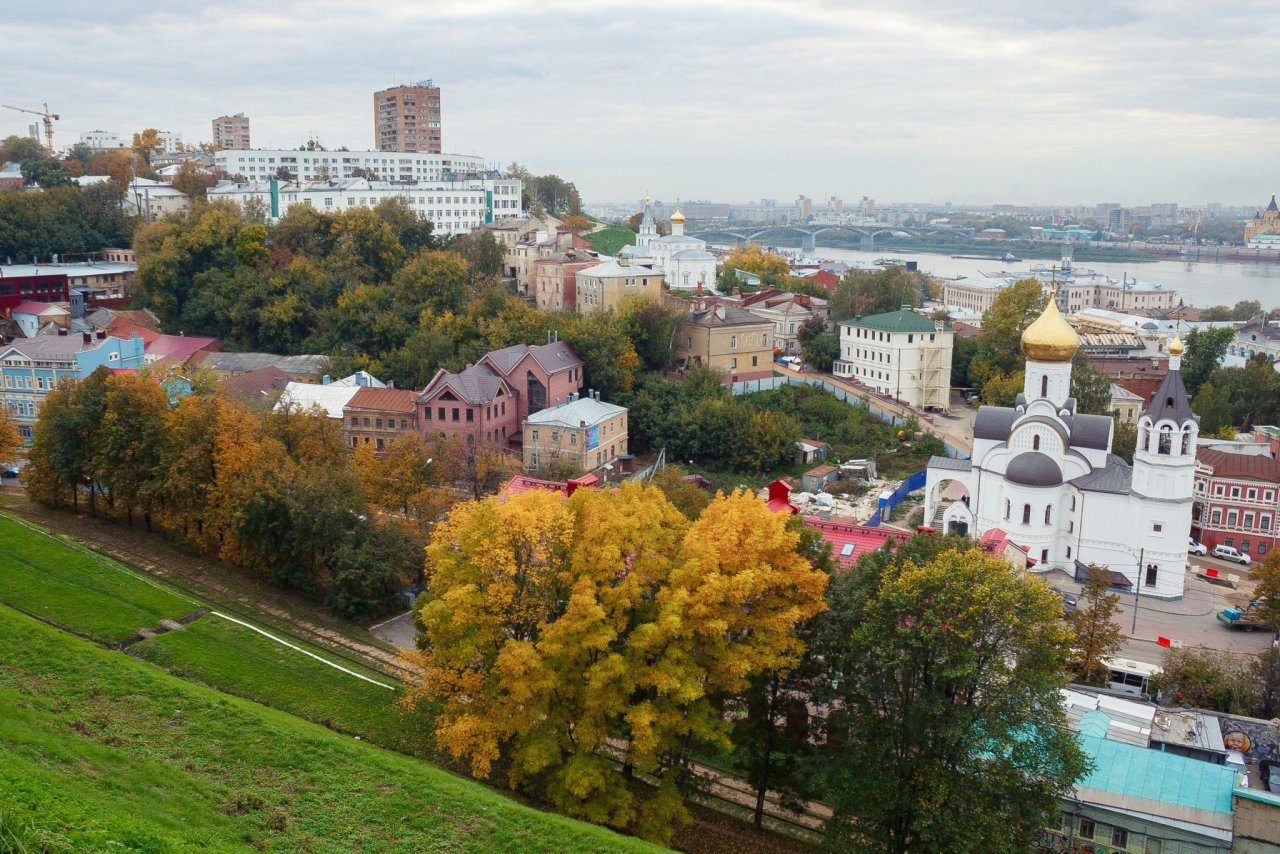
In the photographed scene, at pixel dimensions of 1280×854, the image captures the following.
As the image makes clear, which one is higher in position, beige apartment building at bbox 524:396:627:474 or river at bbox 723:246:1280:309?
river at bbox 723:246:1280:309

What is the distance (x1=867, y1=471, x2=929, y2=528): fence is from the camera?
37844 millimetres

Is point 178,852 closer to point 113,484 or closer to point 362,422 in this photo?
point 113,484

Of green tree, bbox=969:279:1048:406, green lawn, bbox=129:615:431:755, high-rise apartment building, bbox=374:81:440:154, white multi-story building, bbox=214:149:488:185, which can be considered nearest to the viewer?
green lawn, bbox=129:615:431:755

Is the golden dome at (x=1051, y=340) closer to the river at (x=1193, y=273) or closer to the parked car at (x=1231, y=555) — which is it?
the parked car at (x=1231, y=555)

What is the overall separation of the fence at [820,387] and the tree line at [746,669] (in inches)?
1199

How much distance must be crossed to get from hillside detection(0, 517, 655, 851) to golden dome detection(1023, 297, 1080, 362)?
22.7 m

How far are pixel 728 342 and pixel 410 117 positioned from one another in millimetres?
72503

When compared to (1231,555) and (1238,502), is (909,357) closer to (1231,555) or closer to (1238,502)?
(1238,502)

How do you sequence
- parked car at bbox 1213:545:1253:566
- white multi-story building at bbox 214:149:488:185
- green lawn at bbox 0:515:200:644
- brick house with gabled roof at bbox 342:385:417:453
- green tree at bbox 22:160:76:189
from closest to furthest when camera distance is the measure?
green lawn at bbox 0:515:200:644
parked car at bbox 1213:545:1253:566
brick house with gabled roof at bbox 342:385:417:453
green tree at bbox 22:160:76:189
white multi-story building at bbox 214:149:488:185

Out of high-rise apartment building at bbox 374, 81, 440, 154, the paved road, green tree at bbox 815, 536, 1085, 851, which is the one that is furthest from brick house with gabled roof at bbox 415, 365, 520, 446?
high-rise apartment building at bbox 374, 81, 440, 154

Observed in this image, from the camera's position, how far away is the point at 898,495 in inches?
1578

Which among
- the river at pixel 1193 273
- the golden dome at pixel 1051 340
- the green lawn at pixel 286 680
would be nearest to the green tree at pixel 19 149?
the green lawn at pixel 286 680

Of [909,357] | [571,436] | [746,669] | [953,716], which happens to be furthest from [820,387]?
[953,716]

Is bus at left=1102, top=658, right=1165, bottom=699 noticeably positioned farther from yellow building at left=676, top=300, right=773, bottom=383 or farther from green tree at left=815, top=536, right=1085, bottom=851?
yellow building at left=676, top=300, right=773, bottom=383
